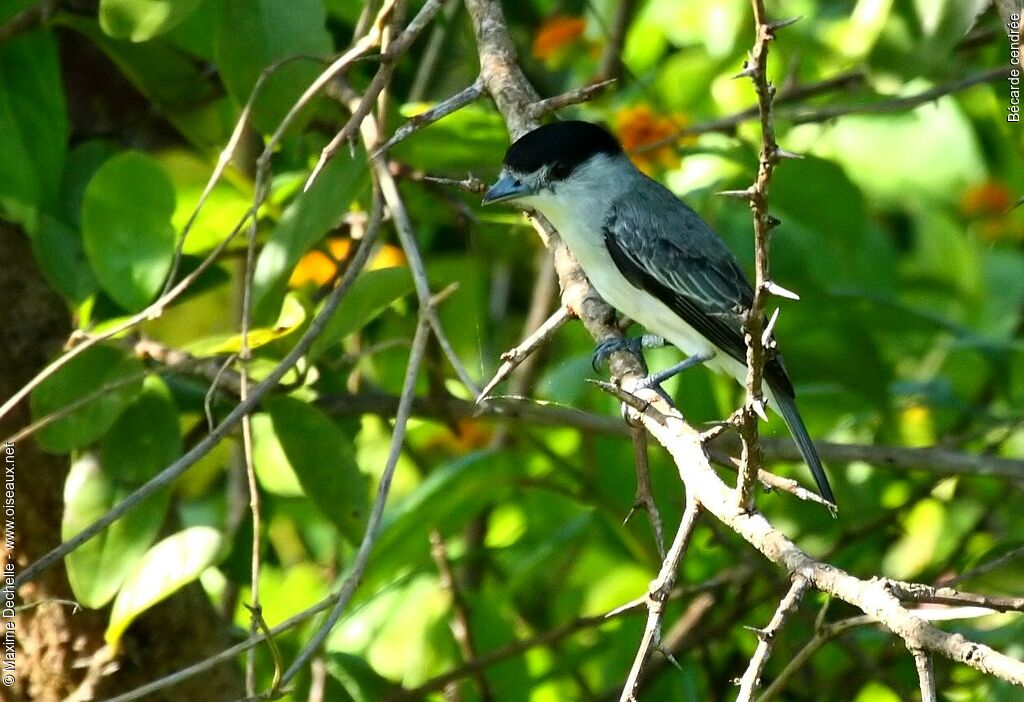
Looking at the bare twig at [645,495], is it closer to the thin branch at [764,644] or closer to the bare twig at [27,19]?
the thin branch at [764,644]

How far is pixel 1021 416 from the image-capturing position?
3.43 metres

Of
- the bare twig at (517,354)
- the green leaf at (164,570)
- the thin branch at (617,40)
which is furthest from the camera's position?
the thin branch at (617,40)

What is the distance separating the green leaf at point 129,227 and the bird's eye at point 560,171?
941 mm

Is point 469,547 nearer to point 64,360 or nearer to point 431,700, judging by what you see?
point 431,700

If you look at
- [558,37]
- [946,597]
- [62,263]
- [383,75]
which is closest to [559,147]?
[383,75]

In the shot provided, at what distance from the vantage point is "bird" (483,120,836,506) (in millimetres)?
3213

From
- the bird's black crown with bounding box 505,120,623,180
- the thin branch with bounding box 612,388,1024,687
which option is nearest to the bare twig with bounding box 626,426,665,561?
the thin branch with bounding box 612,388,1024,687

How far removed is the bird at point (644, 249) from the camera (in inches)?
126

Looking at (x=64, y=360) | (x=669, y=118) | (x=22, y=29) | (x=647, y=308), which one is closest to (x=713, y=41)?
(x=669, y=118)

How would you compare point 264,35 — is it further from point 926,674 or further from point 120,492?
point 926,674

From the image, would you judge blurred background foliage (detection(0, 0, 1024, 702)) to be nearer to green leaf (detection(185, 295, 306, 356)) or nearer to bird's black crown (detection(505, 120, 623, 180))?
green leaf (detection(185, 295, 306, 356))

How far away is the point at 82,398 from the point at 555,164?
1.27 metres

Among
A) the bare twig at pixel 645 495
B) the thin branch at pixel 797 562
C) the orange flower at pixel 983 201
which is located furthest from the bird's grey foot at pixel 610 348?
the orange flower at pixel 983 201

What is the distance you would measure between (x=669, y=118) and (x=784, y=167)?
0.64m
